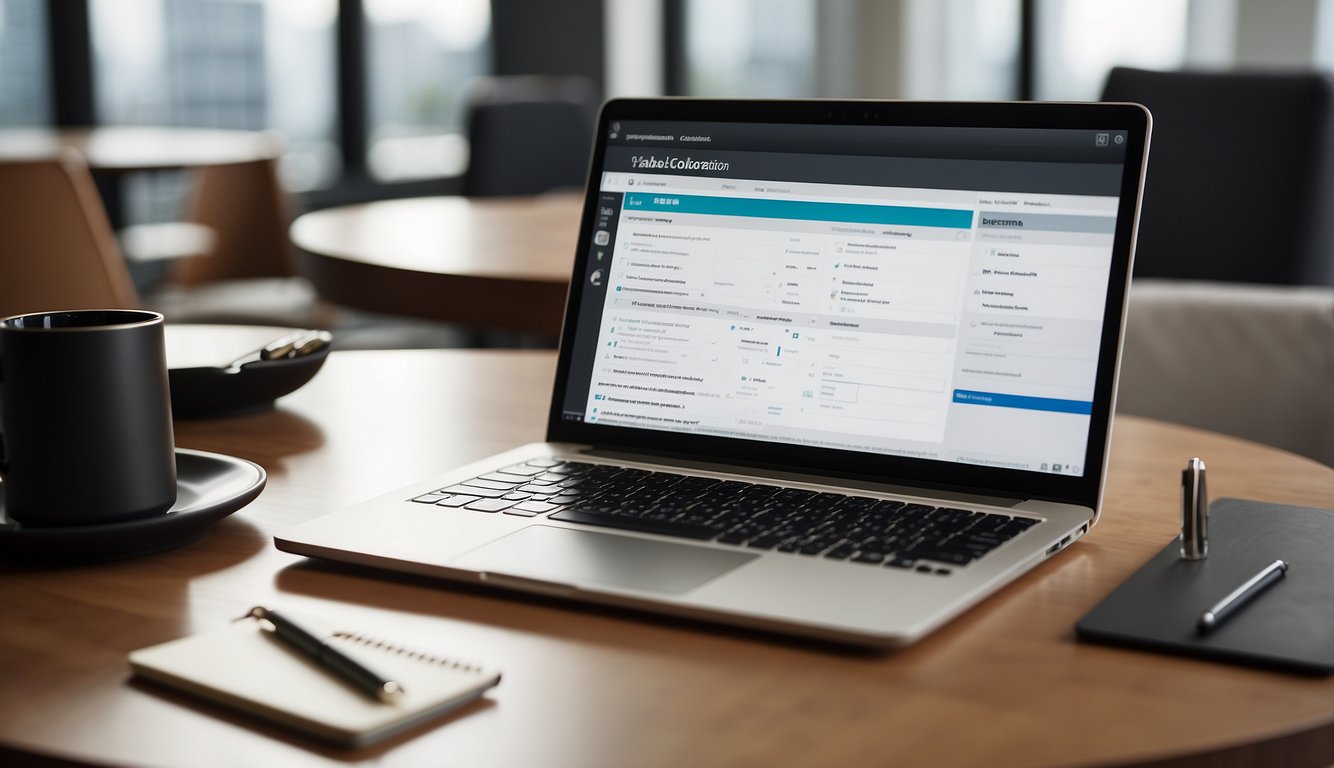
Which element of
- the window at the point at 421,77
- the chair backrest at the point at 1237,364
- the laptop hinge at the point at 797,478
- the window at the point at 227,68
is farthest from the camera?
the window at the point at 421,77

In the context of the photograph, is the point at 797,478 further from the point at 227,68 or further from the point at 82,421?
the point at 227,68

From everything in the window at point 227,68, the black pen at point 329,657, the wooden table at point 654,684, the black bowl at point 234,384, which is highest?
the window at point 227,68

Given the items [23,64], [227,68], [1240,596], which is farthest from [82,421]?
[227,68]

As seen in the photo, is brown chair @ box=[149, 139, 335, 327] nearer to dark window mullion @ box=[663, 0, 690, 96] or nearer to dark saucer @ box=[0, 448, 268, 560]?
dark saucer @ box=[0, 448, 268, 560]

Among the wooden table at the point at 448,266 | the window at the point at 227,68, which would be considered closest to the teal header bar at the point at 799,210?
the wooden table at the point at 448,266

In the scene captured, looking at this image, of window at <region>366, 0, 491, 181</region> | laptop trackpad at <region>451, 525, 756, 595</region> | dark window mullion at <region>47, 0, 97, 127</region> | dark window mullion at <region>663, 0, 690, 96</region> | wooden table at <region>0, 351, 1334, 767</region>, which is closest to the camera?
wooden table at <region>0, 351, 1334, 767</region>

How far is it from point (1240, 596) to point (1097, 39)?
5.18 m

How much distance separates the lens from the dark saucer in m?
0.64

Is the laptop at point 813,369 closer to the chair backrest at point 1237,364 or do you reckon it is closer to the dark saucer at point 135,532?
the dark saucer at point 135,532

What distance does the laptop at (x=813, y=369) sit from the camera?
0.63 metres

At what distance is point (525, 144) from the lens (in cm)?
360

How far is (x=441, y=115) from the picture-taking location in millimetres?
5852

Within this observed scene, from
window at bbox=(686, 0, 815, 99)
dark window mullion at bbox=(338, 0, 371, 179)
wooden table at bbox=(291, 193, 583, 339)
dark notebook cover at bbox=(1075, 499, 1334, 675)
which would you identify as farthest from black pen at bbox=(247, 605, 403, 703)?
window at bbox=(686, 0, 815, 99)

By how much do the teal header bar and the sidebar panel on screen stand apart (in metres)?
0.01
